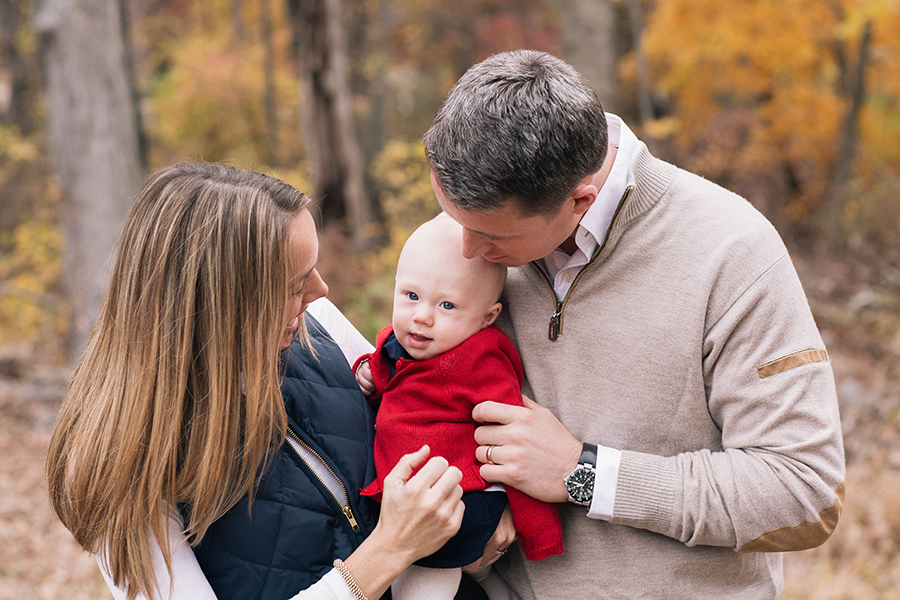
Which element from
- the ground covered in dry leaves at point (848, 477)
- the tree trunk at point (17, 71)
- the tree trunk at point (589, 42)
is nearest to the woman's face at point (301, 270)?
the ground covered in dry leaves at point (848, 477)

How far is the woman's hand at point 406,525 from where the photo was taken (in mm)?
1746

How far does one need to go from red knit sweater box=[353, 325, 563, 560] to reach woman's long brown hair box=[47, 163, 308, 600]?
1.05 feet

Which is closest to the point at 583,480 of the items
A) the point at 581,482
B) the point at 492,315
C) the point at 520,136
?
the point at 581,482

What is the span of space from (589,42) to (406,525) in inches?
236

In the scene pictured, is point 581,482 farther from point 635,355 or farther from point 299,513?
point 299,513

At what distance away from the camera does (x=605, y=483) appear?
1.80 m

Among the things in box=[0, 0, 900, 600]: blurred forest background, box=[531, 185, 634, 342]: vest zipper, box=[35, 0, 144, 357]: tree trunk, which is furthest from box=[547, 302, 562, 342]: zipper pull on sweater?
box=[35, 0, 144, 357]: tree trunk

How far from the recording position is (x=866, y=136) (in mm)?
13055

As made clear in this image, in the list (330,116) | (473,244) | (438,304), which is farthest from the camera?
(330,116)

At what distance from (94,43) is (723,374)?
6009 mm

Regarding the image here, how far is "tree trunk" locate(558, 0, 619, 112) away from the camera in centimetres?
676

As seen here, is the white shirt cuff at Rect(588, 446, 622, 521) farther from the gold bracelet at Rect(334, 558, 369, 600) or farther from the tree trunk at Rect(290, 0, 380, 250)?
the tree trunk at Rect(290, 0, 380, 250)

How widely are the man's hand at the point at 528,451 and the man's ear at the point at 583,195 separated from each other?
1.74ft

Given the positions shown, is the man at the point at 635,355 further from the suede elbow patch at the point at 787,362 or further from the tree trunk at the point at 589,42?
the tree trunk at the point at 589,42
